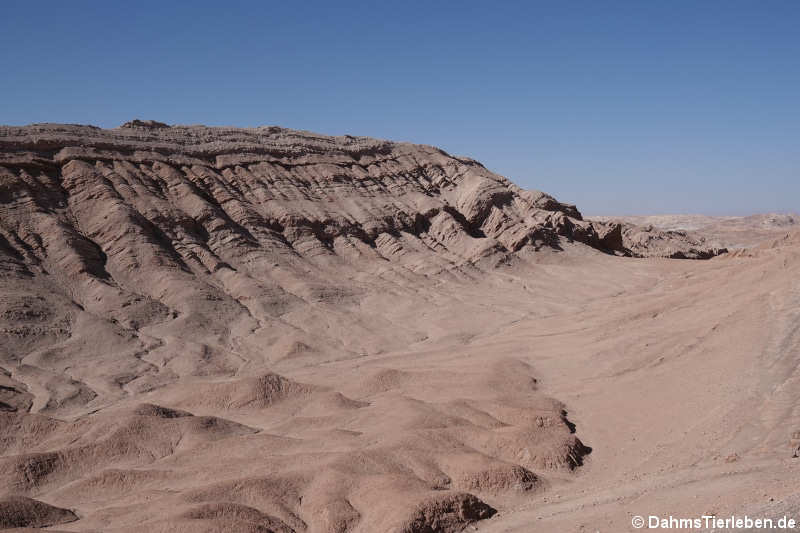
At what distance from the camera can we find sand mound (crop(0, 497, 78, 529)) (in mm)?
12414

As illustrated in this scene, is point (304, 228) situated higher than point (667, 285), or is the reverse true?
point (304, 228)

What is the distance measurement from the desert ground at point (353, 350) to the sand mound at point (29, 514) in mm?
52

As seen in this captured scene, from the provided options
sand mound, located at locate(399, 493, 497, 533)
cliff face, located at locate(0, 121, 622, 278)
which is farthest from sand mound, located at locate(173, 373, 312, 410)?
cliff face, located at locate(0, 121, 622, 278)

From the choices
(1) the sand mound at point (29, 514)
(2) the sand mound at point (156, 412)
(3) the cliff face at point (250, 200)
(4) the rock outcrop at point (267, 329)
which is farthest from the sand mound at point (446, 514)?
(3) the cliff face at point (250, 200)

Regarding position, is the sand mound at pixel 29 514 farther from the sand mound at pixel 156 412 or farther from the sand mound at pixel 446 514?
the sand mound at pixel 446 514

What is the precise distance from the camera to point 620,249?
160 feet

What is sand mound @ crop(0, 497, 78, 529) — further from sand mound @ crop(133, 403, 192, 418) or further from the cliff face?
the cliff face

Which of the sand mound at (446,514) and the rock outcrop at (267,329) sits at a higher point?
the rock outcrop at (267,329)

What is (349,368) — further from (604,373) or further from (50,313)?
(50,313)

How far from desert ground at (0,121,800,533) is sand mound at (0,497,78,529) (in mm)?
52

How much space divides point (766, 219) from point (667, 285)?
8046 cm

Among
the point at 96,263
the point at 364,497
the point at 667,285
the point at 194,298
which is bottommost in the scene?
the point at 364,497

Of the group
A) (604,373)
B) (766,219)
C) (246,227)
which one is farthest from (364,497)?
(766,219)

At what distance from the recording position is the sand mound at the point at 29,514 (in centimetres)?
1241
